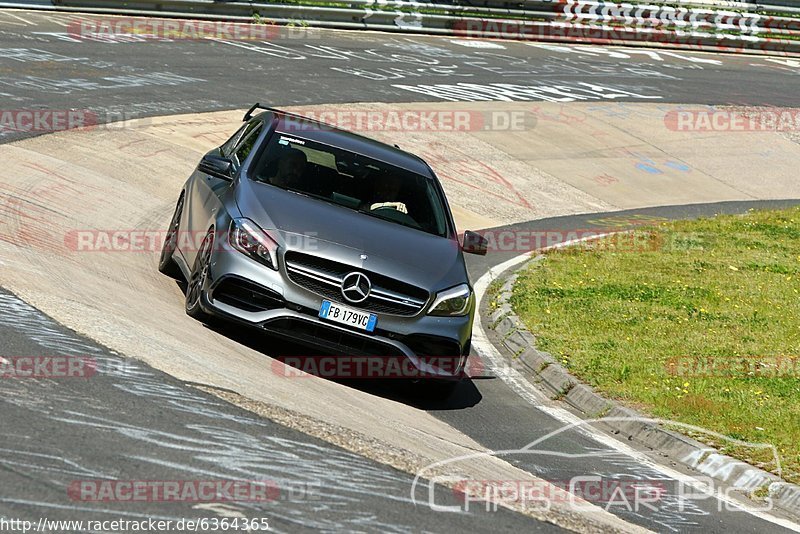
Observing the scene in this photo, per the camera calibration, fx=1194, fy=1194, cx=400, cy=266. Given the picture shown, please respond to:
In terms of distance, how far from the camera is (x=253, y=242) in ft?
28.1

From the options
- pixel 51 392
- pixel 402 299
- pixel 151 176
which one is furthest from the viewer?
pixel 151 176

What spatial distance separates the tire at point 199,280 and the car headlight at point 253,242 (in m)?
0.23

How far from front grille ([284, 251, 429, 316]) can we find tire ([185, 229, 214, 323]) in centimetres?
72

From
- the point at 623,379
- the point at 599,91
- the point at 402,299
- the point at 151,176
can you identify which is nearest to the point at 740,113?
the point at 599,91

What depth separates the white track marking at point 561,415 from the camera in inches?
301

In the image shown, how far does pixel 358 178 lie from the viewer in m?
9.79

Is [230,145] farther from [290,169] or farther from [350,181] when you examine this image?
[350,181]

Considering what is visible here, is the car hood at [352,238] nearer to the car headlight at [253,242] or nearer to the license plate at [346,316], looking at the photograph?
the car headlight at [253,242]

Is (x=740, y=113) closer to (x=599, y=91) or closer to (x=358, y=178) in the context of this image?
(x=599, y=91)

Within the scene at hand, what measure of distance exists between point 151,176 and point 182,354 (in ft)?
25.5
